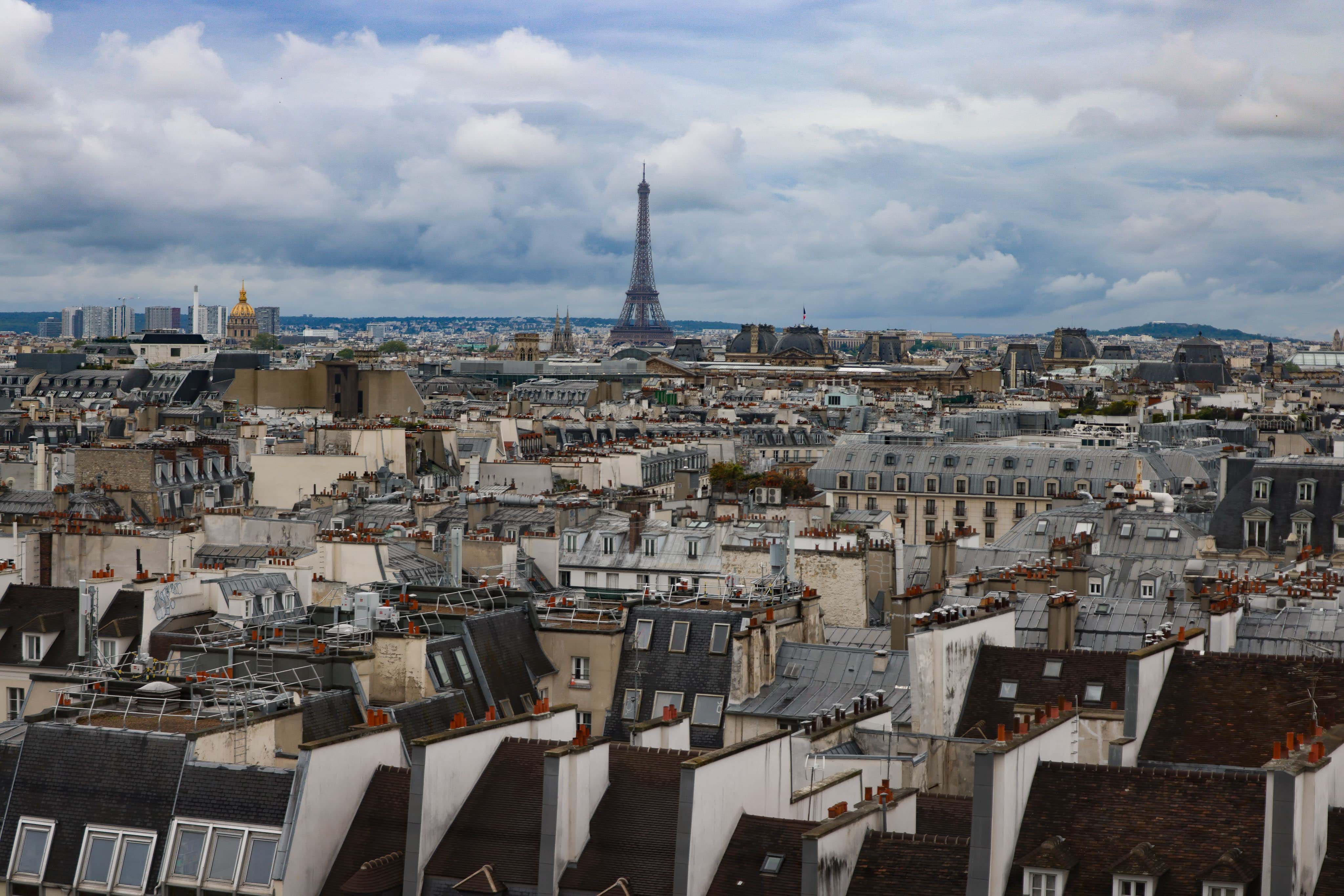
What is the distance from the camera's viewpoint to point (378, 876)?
605 inches

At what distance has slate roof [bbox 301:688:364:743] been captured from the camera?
18453mm

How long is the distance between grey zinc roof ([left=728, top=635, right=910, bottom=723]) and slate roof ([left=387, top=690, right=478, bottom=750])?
392 centimetres

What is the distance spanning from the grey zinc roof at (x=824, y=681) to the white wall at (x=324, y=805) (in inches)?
310

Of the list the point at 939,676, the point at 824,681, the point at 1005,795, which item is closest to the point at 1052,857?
the point at 1005,795

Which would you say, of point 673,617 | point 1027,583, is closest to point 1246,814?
point 673,617

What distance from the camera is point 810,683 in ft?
79.3

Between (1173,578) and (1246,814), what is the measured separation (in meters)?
20.8

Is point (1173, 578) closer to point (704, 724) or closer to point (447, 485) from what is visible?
point (704, 724)

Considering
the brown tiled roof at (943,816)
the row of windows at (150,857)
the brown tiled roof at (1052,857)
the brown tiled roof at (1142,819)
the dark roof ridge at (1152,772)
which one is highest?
the dark roof ridge at (1152,772)

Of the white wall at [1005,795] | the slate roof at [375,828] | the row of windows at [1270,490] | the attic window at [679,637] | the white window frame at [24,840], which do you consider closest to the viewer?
the white wall at [1005,795]

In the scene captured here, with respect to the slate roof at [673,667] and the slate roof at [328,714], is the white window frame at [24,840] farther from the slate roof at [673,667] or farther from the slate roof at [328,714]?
the slate roof at [673,667]

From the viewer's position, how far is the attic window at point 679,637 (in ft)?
Result: 80.6

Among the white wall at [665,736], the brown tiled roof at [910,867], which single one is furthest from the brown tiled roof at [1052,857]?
the white wall at [665,736]

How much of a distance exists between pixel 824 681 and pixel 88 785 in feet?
34.8
